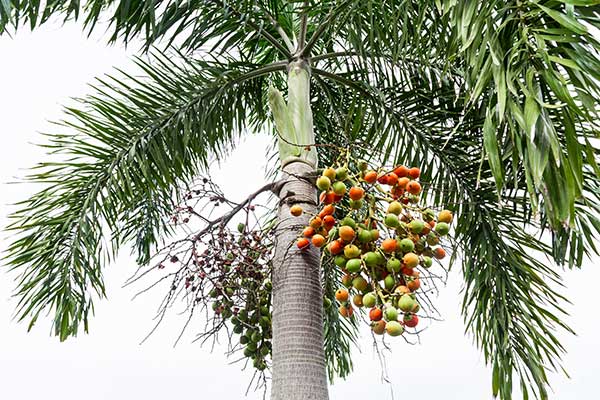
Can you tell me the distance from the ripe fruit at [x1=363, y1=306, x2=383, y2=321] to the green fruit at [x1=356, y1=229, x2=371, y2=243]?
22 cm

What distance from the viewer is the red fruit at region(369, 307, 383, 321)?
1910mm

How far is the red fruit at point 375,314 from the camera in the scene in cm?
191

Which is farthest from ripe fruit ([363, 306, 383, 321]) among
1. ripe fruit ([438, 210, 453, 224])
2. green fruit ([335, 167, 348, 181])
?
green fruit ([335, 167, 348, 181])

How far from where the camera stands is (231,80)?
118 inches

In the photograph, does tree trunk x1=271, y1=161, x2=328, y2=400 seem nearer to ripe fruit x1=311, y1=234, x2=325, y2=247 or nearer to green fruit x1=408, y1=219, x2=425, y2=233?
ripe fruit x1=311, y1=234, x2=325, y2=247

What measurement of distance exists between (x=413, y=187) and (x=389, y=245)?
0.25 metres

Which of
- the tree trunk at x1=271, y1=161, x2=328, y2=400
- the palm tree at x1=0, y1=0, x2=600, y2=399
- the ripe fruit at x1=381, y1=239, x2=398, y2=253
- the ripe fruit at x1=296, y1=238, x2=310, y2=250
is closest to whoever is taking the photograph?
the ripe fruit at x1=381, y1=239, x2=398, y2=253

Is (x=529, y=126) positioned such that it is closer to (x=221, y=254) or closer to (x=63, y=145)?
(x=221, y=254)

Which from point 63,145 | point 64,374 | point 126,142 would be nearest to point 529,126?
point 126,142

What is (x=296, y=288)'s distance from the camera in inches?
87.2

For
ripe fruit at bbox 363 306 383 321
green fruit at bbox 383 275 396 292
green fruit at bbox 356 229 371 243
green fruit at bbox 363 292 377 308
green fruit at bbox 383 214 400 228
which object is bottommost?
ripe fruit at bbox 363 306 383 321

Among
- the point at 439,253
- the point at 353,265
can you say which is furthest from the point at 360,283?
the point at 439,253

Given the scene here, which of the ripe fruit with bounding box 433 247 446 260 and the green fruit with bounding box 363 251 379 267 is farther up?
the ripe fruit with bounding box 433 247 446 260

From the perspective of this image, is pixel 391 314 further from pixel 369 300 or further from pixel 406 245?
pixel 406 245
